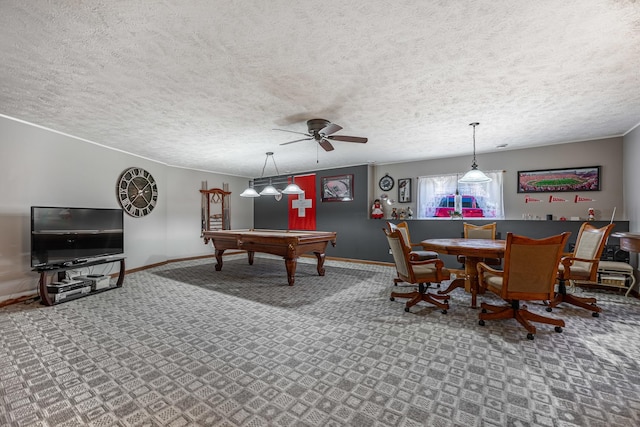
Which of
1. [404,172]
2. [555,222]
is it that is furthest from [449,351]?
[404,172]

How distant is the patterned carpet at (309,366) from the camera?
161 cm

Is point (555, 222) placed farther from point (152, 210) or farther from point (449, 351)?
point (152, 210)

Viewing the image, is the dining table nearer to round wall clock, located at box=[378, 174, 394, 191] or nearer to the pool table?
the pool table

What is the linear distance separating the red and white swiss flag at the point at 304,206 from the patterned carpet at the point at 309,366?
178 inches

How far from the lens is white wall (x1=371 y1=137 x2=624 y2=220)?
4.57m

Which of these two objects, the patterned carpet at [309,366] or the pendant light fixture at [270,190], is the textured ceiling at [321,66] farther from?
the patterned carpet at [309,366]

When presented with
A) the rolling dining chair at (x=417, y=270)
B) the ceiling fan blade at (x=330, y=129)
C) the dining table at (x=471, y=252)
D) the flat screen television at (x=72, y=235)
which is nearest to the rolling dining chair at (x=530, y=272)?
the dining table at (x=471, y=252)

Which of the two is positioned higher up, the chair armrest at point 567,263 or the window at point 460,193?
the window at point 460,193

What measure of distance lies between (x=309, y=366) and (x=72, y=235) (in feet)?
13.6

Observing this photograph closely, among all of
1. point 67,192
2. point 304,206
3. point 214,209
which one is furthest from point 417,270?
point 214,209

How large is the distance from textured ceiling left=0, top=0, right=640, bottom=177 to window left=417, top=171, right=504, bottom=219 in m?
1.50

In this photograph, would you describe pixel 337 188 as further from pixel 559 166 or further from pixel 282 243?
pixel 559 166

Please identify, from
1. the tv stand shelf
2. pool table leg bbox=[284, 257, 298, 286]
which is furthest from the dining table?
the tv stand shelf

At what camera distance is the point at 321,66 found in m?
2.38
